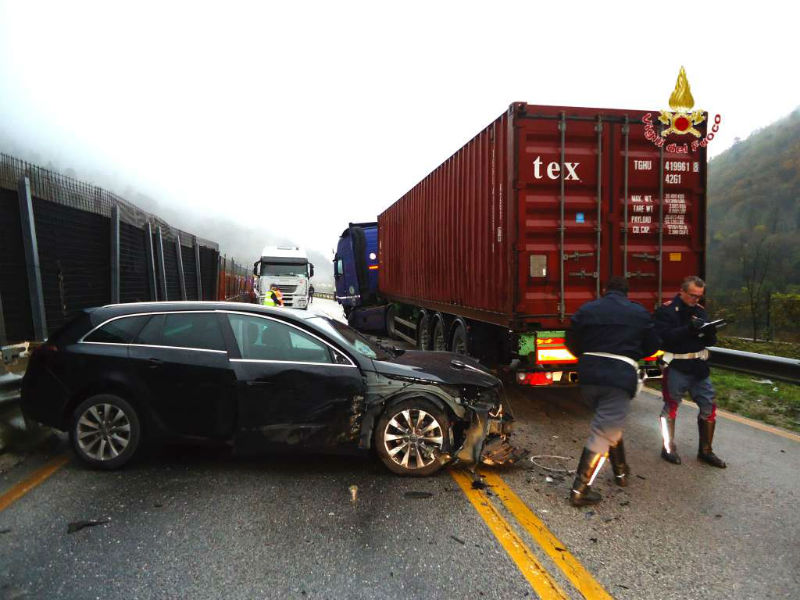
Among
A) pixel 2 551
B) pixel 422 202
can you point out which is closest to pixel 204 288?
pixel 422 202

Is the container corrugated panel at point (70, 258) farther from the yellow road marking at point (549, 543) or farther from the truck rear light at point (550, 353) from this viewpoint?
the yellow road marking at point (549, 543)

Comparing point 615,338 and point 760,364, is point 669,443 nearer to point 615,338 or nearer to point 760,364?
point 615,338

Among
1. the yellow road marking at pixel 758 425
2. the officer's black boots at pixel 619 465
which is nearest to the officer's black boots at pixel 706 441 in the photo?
the officer's black boots at pixel 619 465

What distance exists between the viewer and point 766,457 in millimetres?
5227

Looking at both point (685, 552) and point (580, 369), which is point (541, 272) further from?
point (685, 552)

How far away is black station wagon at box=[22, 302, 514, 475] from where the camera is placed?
4531mm

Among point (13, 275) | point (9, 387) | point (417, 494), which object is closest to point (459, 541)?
point (417, 494)

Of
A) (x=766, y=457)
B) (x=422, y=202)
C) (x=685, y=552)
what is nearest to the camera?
(x=685, y=552)

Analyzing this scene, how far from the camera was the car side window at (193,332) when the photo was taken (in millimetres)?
4781

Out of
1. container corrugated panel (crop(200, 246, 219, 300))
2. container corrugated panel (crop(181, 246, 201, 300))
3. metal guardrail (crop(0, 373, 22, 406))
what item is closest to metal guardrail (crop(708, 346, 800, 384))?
metal guardrail (crop(0, 373, 22, 406))

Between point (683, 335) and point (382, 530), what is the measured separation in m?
3.14

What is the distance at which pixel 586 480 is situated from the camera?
4.06 meters

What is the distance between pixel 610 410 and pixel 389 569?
2016 mm

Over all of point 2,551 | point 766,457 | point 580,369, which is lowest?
point 766,457
